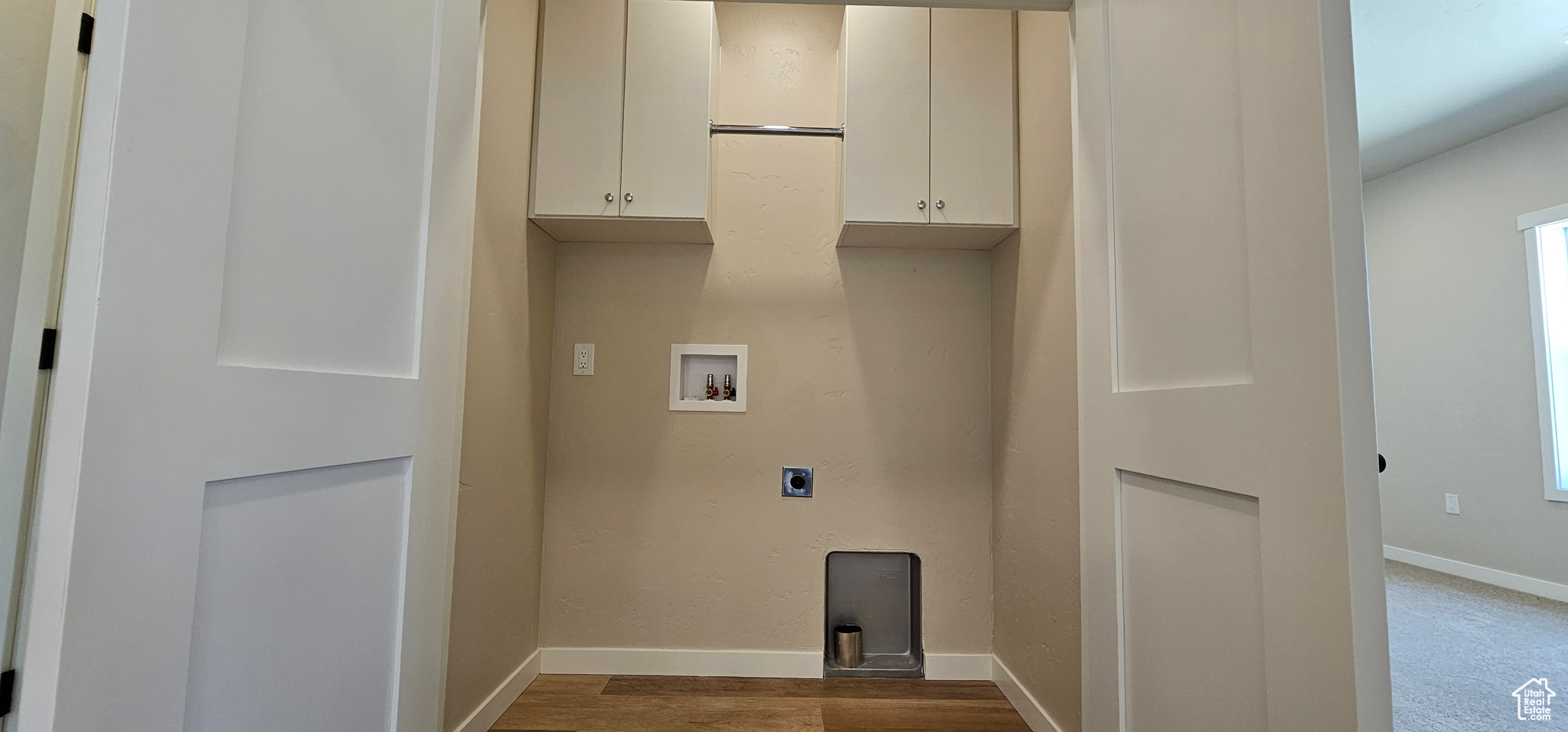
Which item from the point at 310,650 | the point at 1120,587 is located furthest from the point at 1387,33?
the point at 310,650

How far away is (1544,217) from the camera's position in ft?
11.0

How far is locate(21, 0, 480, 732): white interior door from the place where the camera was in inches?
19.9

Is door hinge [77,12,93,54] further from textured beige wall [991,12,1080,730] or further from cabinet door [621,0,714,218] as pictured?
textured beige wall [991,12,1080,730]

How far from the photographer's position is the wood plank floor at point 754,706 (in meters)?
1.86

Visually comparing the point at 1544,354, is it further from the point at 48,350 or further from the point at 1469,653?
the point at 48,350

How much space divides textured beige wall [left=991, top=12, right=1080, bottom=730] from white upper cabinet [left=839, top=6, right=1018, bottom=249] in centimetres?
9

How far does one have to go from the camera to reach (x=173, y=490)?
1.86 ft

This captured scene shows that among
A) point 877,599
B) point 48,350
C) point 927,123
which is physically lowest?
point 877,599

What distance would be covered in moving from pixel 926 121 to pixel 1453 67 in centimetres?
293

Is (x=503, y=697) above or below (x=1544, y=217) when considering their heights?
below

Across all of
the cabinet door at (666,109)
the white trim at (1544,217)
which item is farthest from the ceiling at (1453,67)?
the cabinet door at (666,109)

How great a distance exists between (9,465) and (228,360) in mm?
177

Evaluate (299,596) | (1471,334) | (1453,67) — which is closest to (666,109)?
(299,596)

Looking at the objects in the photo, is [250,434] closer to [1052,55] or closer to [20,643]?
[20,643]
